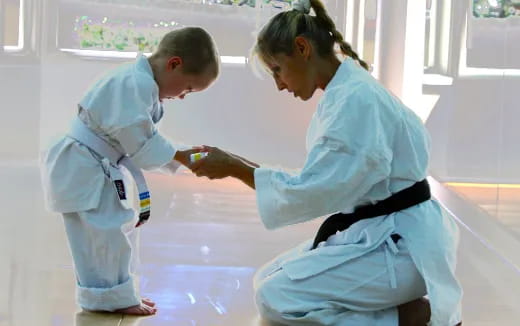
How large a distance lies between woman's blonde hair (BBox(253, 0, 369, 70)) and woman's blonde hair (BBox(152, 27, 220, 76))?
0.54 ft

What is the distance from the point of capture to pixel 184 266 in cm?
348

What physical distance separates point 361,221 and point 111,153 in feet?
2.55

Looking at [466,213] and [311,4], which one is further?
[466,213]

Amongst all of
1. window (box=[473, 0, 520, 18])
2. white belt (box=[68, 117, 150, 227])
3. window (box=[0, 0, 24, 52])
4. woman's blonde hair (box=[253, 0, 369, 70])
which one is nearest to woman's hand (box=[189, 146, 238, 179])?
white belt (box=[68, 117, 150, 227])

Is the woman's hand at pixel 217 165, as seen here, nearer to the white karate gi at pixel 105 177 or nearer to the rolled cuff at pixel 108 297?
the white karate gi at pixel 105 177

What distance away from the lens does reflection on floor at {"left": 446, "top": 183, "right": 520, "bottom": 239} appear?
12.5 feet

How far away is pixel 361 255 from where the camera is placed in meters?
2.54

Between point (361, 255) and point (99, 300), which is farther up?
point (361, 255)

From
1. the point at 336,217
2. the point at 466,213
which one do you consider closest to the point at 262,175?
the point at 336,217

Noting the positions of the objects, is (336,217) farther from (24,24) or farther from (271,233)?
(24,24)

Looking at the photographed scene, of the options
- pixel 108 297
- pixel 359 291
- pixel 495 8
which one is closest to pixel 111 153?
pixel 108 297

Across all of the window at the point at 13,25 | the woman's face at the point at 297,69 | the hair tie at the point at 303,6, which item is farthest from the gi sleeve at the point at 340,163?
the window at the point at 13,25

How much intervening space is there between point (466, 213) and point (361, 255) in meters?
2.48

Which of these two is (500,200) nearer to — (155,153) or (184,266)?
(184,266)
